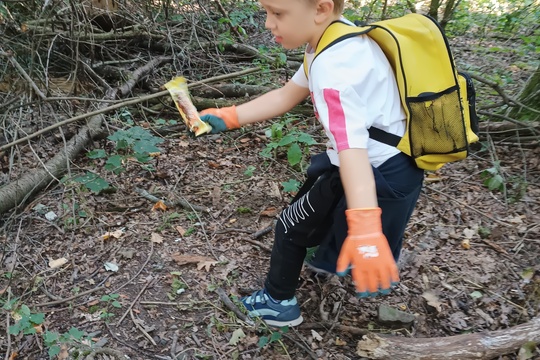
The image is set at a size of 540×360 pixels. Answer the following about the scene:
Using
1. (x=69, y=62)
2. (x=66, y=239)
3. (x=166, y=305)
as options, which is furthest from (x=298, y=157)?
(x=69, y=62)

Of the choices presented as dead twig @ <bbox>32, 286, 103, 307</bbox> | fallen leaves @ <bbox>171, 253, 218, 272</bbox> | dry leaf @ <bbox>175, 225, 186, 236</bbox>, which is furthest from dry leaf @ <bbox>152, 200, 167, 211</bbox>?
dead twig @ <bbox>32, 286, 103, 307</bbox>

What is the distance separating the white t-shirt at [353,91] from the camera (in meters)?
1.49

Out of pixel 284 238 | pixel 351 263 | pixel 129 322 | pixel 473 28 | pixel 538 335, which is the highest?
pixel 351 263

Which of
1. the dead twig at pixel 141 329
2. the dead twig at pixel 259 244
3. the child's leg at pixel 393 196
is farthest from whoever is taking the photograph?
the dead twig at pixel 259 244

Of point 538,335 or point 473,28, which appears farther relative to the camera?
point 473,28

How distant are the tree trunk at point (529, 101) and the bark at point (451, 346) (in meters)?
2.10

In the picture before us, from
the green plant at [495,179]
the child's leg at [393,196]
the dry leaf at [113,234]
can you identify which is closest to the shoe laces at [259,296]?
the child's leg at [393,196]

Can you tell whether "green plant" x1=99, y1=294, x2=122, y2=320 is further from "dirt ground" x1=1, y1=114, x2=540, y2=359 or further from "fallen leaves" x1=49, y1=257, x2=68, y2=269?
"fallen leaves" x1=49, y1=257, x2=68, y2=269

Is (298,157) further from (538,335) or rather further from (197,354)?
(538,335)

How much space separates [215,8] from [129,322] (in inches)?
178

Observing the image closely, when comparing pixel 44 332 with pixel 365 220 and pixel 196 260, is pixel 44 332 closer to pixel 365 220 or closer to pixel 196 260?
pixel 196 260

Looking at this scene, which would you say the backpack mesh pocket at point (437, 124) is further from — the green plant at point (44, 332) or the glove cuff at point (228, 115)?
the green plant at point (44, 332)

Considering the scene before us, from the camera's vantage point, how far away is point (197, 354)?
6.92 ft

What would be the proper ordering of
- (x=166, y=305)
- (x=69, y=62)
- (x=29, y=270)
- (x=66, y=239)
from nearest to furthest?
(x=166, y=305)
(x=29, y=270)
(x=66, y=239)
(x=69, y=62)
